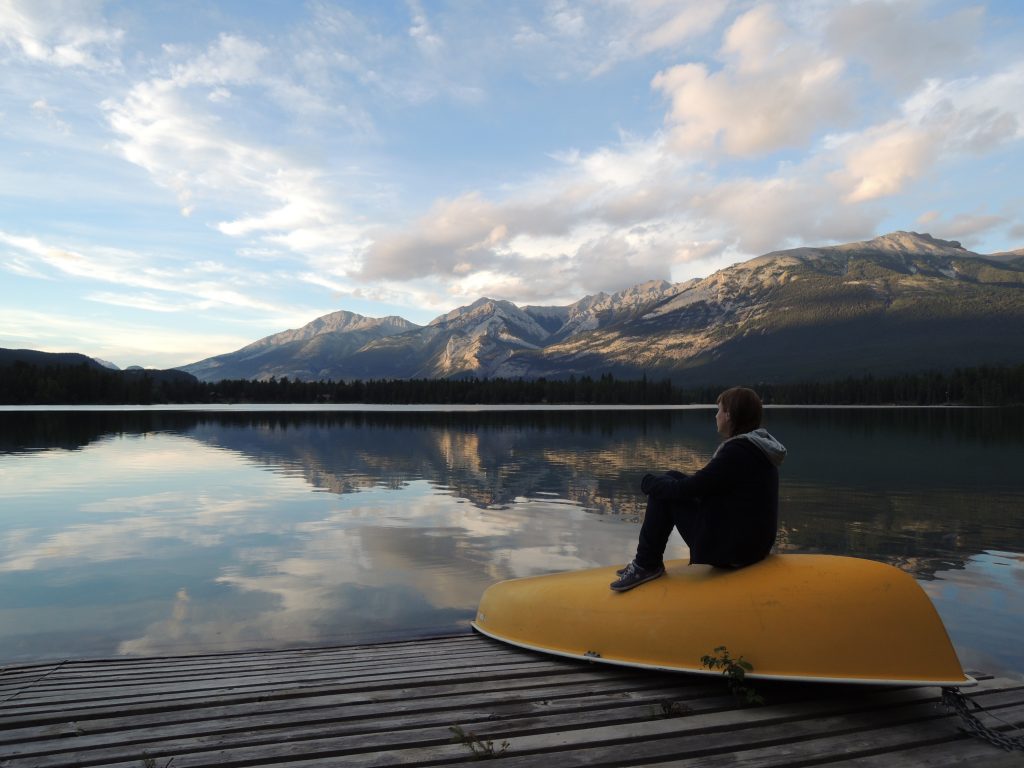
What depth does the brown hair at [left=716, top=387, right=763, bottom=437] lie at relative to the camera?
7.96 metres

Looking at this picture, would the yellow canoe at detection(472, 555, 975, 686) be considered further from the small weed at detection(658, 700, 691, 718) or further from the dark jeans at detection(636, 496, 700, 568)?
the small weed at detection(658, 700, 691, 718)

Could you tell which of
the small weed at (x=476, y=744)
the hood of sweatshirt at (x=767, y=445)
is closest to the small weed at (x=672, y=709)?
the small weed at (x=476, y=744)

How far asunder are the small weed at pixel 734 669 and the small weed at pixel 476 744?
101 inches

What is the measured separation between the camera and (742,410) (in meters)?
7.95

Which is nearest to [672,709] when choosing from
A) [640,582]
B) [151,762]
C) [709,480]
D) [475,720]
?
[475,720]

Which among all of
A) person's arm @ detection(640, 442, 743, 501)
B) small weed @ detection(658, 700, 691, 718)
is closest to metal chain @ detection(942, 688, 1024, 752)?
small weed @ detection(658, 700, 691, 718)

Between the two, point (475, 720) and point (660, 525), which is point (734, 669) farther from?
point (475, 720)

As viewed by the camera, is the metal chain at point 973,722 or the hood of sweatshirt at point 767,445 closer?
the metal chain at point 973,722

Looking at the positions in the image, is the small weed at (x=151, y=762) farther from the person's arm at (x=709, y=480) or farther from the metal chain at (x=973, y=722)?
the metal chain at (x=973, y=722)

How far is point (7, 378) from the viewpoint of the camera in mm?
160875

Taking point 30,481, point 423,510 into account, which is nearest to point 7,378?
point 30,481

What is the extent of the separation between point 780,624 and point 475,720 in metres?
3.37

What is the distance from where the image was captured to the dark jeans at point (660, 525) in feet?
27.0

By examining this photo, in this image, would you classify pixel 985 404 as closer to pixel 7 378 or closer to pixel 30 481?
pixel 30 481
